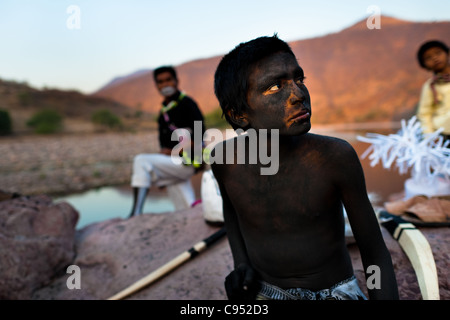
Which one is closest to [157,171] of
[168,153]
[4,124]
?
[168,153]

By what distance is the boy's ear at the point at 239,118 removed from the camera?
133 centimetres

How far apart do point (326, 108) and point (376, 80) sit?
4970mm

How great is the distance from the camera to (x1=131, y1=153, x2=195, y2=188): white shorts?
4.18 meters

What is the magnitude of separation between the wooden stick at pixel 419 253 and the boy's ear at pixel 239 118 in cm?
120

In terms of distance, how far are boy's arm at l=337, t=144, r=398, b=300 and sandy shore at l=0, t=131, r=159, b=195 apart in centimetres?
801

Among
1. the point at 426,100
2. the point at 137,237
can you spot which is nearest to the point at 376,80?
the point at 426,100

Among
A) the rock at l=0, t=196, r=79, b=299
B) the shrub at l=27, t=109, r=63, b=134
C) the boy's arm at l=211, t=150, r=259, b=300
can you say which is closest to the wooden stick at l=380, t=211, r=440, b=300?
the boy's arm at l=211, t=150, r=259, b=300

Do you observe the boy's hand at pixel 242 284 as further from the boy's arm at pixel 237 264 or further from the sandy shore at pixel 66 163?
the sandy shore at pixel 66 163

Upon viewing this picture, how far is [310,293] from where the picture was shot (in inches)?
52.7

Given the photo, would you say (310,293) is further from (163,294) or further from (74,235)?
(74,235)

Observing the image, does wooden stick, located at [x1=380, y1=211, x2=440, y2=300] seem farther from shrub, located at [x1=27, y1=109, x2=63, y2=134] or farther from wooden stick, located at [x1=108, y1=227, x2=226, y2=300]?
shrub, located at [x1=27, y1=109, x2=63, y2=134]

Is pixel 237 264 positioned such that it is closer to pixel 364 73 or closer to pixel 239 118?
pixel 239 118

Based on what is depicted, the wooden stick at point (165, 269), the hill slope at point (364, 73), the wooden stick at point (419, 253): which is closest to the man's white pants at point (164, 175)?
the wooden stick at point (165, 269)
